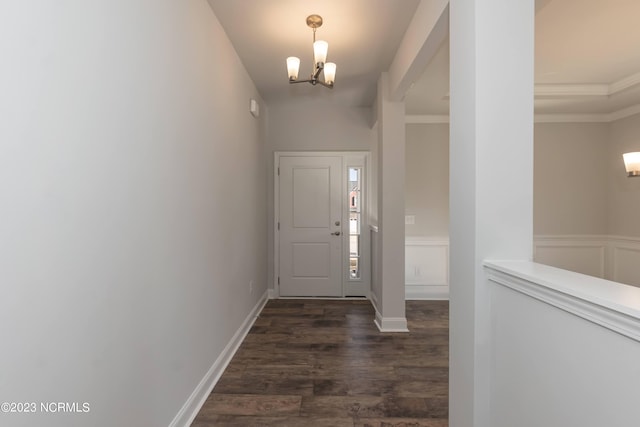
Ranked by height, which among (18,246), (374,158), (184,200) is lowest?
(18,246)

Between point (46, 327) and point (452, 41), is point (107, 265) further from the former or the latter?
point (452, 41)

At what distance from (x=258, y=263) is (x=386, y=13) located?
2.91 metres

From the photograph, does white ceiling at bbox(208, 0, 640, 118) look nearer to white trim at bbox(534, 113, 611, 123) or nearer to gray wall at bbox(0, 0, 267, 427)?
white trim at bbox(534, 113, 611, 123)

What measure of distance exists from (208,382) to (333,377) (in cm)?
88

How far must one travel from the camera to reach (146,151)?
144 cm

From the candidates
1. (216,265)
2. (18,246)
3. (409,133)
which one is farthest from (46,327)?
(409,133)

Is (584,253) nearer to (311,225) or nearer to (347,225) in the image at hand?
(347,225)

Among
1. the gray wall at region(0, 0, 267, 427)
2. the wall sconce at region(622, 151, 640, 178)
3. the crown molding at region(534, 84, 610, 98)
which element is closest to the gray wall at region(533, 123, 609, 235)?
the wall sconce at region(622, 151, 640, 178)

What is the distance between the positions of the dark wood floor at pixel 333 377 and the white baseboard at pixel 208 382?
0.04 m

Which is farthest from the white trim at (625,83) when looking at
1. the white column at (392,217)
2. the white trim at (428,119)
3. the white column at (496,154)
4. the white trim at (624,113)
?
the white column at (496,154)

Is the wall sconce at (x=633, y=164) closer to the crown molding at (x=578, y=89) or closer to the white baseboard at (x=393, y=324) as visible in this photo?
the crown molding at (x=578, y=89)

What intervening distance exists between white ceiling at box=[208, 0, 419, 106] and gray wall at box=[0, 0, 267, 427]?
381mm

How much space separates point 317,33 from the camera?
264cm

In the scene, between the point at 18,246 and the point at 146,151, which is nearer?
the point at 18,246
